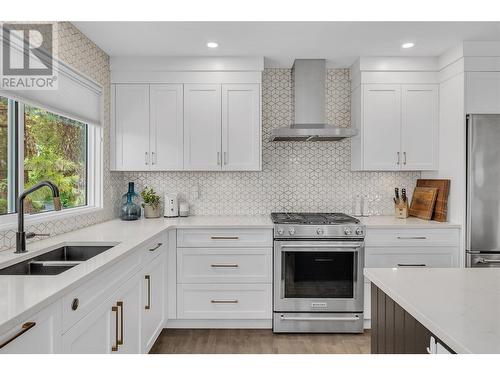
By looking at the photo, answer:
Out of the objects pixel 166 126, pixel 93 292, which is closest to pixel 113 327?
pixel 93 292

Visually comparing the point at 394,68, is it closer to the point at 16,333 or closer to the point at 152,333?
the point at 152,333

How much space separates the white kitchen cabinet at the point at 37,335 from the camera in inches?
43.6

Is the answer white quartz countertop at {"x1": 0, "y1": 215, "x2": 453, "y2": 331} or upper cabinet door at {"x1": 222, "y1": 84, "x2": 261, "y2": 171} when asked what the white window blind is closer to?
white quartz countertop at {"x1": 0, "y1": 215, "x2": 453, "y2": 331}

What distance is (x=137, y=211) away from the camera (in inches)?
141

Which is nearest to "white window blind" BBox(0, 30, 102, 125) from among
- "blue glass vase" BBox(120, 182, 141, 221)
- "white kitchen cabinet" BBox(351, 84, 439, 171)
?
"blue glass vase" BBox(120, 182, 141, 221)

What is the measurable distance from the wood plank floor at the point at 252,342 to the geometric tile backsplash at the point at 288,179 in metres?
1.19

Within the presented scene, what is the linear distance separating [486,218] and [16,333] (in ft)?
10.7

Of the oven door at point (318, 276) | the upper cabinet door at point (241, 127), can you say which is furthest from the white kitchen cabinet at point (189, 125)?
the oven door at point (318, 276)

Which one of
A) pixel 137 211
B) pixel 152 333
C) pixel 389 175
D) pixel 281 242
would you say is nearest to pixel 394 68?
pixel 389 175

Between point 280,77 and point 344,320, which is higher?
point 280,77

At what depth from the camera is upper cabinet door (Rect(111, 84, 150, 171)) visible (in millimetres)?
3496

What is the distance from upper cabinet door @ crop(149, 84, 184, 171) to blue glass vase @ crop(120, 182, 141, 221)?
1.16 ft

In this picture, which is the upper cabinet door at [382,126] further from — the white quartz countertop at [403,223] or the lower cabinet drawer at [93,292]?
the lower cabinet drawer at [93,292]

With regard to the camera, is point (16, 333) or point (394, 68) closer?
point (16, 333)
